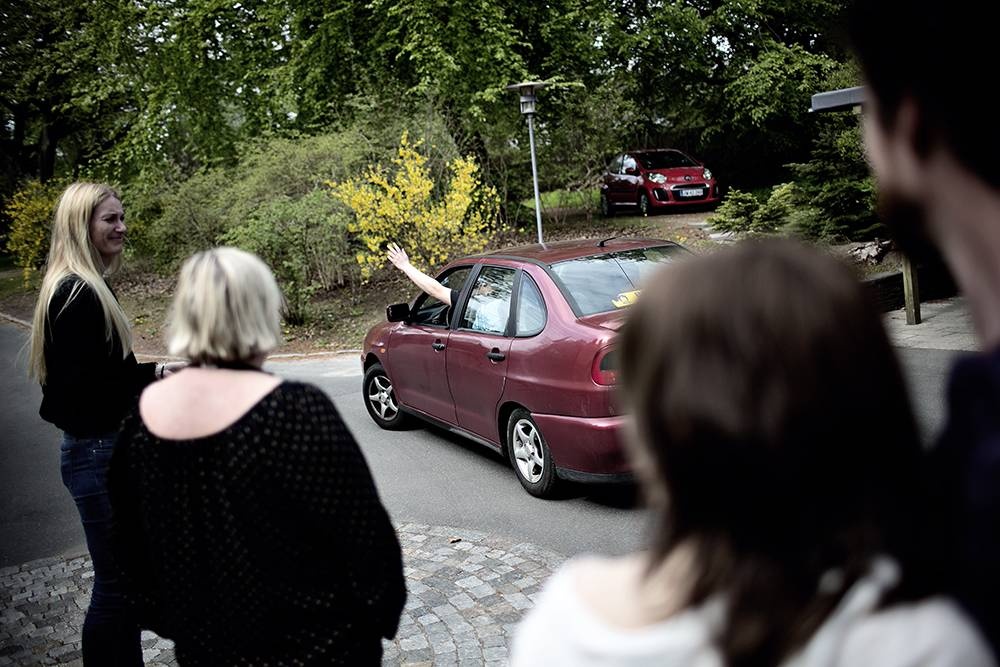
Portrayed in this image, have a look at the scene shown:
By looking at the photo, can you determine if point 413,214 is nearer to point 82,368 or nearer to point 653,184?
point 653,184

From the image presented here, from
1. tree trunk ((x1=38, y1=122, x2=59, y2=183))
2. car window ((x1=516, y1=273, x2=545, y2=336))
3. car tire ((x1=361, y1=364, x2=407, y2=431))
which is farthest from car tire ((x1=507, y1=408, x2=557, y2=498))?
tree trunk ((x1=38, y1=122, x2=59, y2=183))

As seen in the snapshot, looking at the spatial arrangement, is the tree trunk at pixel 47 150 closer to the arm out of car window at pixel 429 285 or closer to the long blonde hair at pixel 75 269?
the arm out of car window at pixel 429 285

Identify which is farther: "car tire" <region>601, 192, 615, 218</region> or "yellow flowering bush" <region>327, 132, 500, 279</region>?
"car tire" <region>601, 192, 615, 218</region>

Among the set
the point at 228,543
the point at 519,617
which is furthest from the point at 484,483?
the point at 228,543

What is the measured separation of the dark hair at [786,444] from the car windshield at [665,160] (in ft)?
68.5

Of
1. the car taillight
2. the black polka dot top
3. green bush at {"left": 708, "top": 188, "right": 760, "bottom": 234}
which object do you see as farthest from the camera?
green bush at {"left": 708, "top": 188, "right": 760, "bottom": 234}

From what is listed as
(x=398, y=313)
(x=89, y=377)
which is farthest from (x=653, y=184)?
(x=89, y=377)

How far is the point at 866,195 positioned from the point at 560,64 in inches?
350

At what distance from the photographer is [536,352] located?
584cm

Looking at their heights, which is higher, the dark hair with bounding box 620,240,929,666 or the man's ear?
the man's ear

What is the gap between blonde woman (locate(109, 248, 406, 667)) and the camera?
2.00m

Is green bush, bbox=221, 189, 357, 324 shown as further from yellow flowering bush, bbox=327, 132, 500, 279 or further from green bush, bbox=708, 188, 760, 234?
green bush, bbox=708, 188, 760, 234

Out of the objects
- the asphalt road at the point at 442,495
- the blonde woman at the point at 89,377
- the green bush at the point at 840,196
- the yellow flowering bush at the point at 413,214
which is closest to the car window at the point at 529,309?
the asphalt road at the point at 442,495

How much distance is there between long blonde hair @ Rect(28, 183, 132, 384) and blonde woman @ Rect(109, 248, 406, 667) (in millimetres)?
1281
